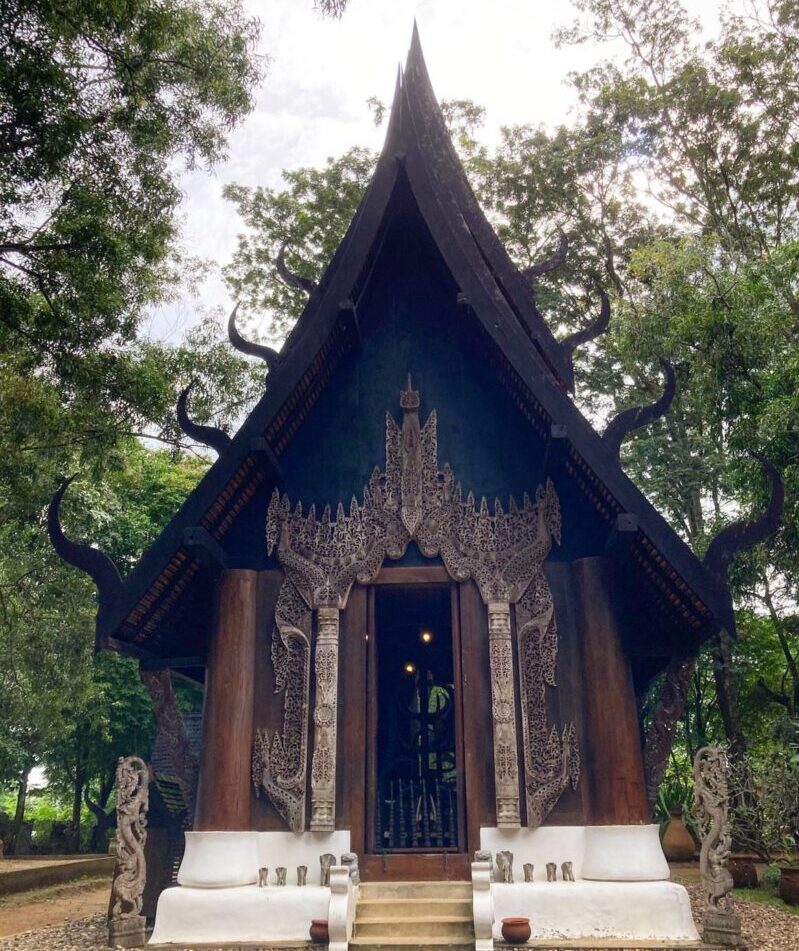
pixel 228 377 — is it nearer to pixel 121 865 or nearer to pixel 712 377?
pixel 712 377

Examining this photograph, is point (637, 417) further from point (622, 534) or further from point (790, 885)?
point (790, 885)

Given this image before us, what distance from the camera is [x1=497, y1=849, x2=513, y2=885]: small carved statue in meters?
6.19

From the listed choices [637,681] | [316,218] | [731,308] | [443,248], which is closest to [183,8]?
[443,248]

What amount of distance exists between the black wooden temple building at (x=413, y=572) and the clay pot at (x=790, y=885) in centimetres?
284

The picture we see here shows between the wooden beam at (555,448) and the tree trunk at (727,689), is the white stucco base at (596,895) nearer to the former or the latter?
the wooden beam at (555,448)

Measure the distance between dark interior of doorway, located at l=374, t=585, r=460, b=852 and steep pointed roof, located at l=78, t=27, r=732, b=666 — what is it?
1789mm

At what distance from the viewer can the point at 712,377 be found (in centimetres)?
1065

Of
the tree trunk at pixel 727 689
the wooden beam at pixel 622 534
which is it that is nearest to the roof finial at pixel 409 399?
the wooden beam at pixel 622 534

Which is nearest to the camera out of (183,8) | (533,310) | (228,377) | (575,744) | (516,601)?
(575,744)

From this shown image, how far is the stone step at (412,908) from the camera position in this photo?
601 centimetres

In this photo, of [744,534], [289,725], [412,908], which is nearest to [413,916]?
[412,908]

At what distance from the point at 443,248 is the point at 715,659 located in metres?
9.31

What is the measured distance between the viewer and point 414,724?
962 cm

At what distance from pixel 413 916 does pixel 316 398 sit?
4707 millimetres
